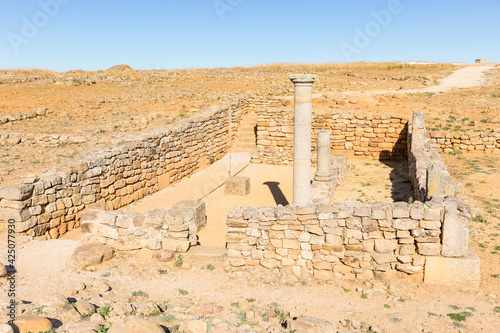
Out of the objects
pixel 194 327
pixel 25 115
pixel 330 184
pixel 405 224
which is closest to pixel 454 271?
pixel 405 224

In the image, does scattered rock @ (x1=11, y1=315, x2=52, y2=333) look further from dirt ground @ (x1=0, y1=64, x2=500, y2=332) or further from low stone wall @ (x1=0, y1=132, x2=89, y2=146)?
low stone wall @ (x1=0, y1=132, x2=89, y2=146)

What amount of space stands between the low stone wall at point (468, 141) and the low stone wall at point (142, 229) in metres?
14.2

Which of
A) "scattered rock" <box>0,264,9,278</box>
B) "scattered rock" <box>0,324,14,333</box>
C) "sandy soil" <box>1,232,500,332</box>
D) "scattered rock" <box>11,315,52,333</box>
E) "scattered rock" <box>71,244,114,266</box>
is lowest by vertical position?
"sandy soil" <box>1,232,500,332</box>

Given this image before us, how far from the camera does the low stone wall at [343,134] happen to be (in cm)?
1903

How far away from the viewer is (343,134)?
19797 mm

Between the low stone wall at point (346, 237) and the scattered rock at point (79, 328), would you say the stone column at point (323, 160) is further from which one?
the scattered rock at point (79, 328)

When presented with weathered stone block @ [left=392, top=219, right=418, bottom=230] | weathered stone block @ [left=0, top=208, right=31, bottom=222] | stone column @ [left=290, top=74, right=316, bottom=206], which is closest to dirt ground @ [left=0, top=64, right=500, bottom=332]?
weathered stone block @ [left=0, top=208, right=31, bottom=222]

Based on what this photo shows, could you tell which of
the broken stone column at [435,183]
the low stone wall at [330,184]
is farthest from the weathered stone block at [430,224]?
the low stone wall at [330,184]

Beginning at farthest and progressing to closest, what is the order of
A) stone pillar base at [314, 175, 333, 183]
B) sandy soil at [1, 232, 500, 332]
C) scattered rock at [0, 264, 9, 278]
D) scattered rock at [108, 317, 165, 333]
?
stone pillar base at [314, 175, 333, 183]
scattered rock at [0, 264, 9, 278]
sandy soil at [1, 232, 500, 332]
scattered rock at [108, 317, 165, 333]

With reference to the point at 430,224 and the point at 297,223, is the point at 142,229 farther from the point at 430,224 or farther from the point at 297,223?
the point at 430,224

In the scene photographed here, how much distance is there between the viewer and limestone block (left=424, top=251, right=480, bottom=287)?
7273 millimetres

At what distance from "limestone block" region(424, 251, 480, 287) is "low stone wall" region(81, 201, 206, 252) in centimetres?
470

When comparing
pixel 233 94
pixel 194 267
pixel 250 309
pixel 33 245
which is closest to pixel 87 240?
pixel 33 245

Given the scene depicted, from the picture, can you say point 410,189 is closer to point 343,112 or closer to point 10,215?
point 343,112
